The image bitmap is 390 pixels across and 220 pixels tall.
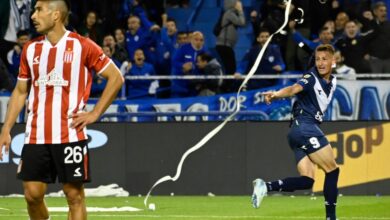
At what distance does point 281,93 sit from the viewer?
41.9 feet

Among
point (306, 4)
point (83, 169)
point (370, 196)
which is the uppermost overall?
point (306, 4)

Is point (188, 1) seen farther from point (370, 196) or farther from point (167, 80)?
point (370, 196)

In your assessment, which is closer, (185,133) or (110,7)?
(185,133)

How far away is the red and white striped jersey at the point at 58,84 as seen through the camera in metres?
9.41

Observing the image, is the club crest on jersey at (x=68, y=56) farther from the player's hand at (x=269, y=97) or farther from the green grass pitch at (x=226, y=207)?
the green grass pitch at (x=226, y=207)

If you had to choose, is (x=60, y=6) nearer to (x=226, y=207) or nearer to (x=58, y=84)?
(x=58, y=84)

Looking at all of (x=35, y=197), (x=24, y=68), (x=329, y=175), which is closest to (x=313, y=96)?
(x=329, y=175)

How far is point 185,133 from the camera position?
1875cm

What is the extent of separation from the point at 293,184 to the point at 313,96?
1174 millimetres

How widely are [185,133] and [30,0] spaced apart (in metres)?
3.95

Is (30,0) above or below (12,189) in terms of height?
above

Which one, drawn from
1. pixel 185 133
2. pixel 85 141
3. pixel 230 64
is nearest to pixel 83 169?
pixel 85 141

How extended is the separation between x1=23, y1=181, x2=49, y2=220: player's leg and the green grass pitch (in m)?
4.45

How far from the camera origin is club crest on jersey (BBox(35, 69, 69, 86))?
370 inches
